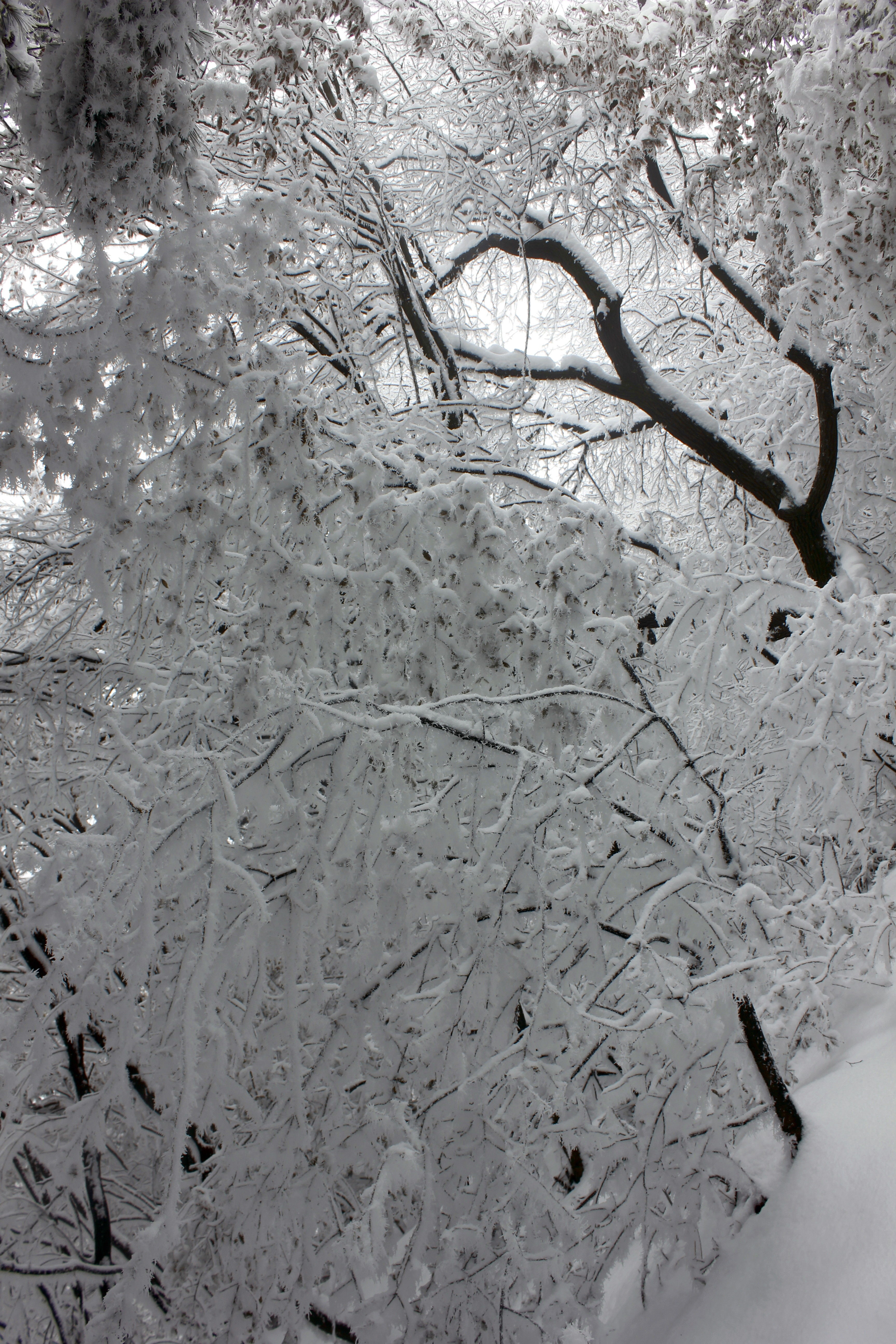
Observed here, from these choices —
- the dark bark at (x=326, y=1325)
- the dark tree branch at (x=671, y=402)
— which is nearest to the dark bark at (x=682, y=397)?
the dark tree branch at (x=671, y=402)

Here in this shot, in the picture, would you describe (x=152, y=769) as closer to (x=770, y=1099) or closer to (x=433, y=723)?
(x=433, y=723)

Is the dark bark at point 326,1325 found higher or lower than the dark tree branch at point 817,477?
lower

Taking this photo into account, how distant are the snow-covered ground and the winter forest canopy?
0.15 m

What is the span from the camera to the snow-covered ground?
2.34 metres

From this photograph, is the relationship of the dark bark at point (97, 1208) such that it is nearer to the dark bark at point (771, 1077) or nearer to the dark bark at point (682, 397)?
the dark bark at point (771, 1077)

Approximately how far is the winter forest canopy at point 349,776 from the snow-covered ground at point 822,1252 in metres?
0.15

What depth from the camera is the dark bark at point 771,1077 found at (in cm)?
304

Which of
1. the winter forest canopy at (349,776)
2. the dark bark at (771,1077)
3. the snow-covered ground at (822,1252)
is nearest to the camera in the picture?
the snow-covered ground at (822,1252)

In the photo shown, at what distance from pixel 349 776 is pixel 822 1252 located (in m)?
2.25

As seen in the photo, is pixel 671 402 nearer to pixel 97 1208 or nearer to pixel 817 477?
pixel 817 477

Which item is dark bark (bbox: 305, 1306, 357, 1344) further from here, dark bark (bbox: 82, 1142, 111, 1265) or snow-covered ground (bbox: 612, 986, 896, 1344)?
snow-covered ground (bbox: 612, 986, 896, 1344)

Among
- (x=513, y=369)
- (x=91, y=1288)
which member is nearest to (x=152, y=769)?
(x=91, y=1288)

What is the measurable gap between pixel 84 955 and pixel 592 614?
83.7 inches

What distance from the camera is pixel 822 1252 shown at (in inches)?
101
